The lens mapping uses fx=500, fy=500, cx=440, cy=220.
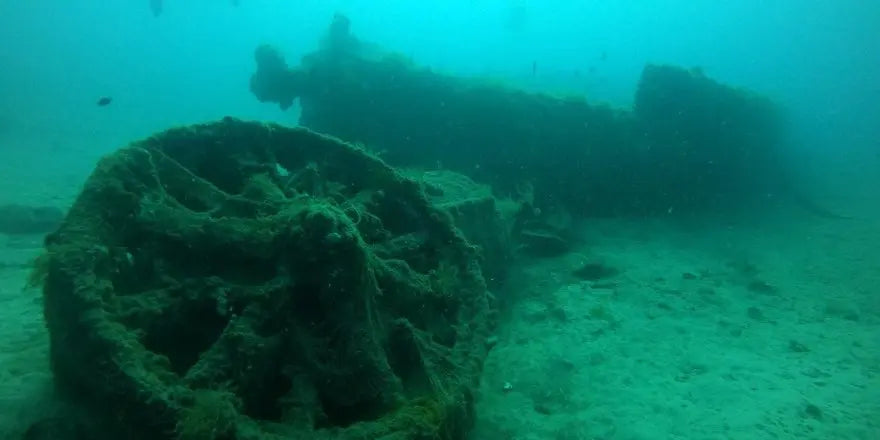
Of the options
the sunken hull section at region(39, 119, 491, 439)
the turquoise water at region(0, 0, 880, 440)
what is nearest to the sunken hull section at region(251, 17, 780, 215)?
the turquoise water at region(0, 0, 880, 440)

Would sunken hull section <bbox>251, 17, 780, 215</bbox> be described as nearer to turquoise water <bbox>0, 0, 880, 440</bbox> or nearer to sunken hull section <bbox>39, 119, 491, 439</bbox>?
turquoise water <bbox>0, 0, 880, 440</bbox>

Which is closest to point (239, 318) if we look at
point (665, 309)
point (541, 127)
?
point (665, 309)

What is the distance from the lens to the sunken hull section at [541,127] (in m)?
11.2

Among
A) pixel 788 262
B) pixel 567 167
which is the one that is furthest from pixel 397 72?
pixel 788 262

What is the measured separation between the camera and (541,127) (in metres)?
11.2

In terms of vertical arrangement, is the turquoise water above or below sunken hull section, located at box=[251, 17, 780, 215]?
below

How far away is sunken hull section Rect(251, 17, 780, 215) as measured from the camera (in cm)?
1125

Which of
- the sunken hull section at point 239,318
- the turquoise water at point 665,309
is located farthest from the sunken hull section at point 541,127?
the sunken hull section at point 239,318

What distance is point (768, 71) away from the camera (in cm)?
5209

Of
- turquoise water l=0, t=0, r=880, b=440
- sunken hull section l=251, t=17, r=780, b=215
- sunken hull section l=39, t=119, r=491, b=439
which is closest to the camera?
sunken hull section l=39, t=119, r=491, b=439

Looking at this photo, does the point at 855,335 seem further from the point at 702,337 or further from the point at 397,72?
the point at 397,72

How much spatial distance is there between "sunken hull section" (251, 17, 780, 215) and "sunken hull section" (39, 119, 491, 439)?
7.16 metres

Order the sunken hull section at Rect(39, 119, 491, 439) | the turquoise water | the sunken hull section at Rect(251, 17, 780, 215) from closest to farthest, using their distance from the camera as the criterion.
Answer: the sunken hull section at Rect(39, 119, 491, 439) → the turquoise water → the sunken hull section at Rect(251, 17, 780, 215)

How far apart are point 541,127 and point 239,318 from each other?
30.1 feet
